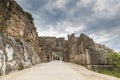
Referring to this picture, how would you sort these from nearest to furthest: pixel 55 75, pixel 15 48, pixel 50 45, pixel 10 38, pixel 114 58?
pixel 55 75 → pixel 10 38 → pixel 15 48 → pixel 114 58 → pixel 50 45

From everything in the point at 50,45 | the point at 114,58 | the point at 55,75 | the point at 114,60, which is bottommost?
the point at 55,75

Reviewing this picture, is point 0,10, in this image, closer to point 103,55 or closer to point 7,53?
point 7,53

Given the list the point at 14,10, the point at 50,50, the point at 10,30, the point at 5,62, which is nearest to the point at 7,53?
the point at 5,62

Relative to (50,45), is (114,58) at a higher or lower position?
lower

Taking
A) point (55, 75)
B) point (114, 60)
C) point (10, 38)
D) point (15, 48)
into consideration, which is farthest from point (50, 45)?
point (55, 75)

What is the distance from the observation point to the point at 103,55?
14070 mm

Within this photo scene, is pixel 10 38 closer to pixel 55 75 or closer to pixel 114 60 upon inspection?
pixel 55 75

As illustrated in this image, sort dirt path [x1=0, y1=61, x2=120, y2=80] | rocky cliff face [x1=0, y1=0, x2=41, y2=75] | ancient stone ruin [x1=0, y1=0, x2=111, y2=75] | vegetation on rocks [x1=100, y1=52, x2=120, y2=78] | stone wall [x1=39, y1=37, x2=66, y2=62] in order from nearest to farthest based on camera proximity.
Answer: dirt path [x1=0, y1=61, x2=120, y2=80], rocky cliff face [x1=0, y1=0, x2=41, y2=75], ancient stone ruin [x1=0, y1=0, x2=111, y2=75], vegetation on rocks [x1=100, y1=52, x2=120, y2=78], stone wall [x1=39, y1=37, x2=66, y2=62]

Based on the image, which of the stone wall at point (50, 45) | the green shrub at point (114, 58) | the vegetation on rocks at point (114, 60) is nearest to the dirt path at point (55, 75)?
the vegetation on rocks at point (114, 60)

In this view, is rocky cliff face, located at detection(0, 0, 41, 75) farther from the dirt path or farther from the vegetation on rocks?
the vegetation on rocks

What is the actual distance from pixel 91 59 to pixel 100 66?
84cm

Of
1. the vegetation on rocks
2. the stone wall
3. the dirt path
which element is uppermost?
the stone wall

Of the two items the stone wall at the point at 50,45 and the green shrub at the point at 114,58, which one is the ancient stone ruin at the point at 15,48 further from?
the stone wall at the point at 50,45

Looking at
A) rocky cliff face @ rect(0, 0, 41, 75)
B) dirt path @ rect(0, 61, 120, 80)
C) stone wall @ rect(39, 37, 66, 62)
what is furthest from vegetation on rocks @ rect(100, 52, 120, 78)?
stone wall @ rect(39, 37, 66, 62)
